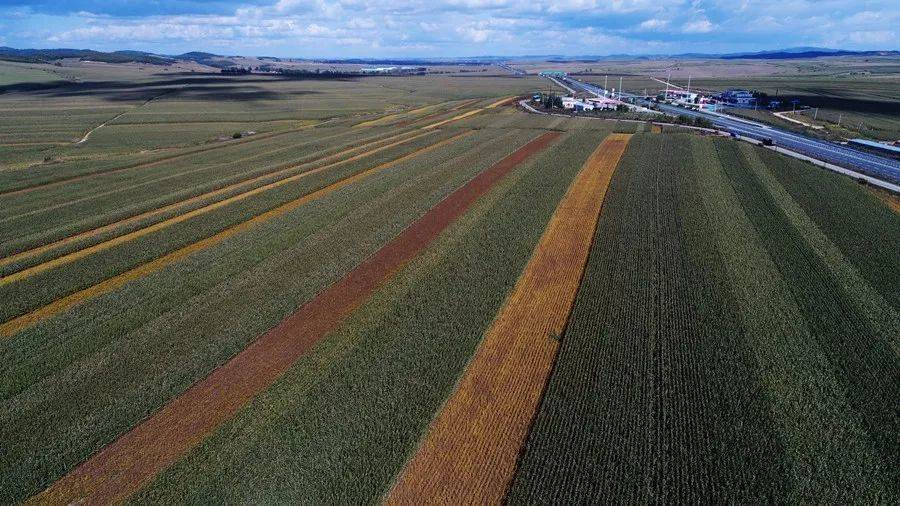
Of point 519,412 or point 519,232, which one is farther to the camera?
point 519,232

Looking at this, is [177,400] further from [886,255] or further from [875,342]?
[886,255]

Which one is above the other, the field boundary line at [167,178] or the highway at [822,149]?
the highway at [822,149]

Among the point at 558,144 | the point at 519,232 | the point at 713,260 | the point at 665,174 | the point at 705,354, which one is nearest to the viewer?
the point at 705,354

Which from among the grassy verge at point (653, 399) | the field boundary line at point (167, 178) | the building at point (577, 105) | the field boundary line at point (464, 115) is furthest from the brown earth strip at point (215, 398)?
the building at point (577, 105)

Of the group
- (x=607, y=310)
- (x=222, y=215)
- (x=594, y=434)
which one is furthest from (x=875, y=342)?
(x=222, y=215)

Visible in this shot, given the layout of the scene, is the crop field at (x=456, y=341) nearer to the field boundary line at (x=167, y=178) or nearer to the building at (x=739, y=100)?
the field boundary line at (x=167, y=178)

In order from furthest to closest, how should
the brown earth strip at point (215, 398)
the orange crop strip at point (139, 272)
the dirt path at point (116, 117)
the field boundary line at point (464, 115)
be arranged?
1. the field boundary line at point (464, 115)
2. the dirt path at point (116, 117)
3. the orange crop strip at point (139, 272)
4. the brown earth strip at point (215, 398)
